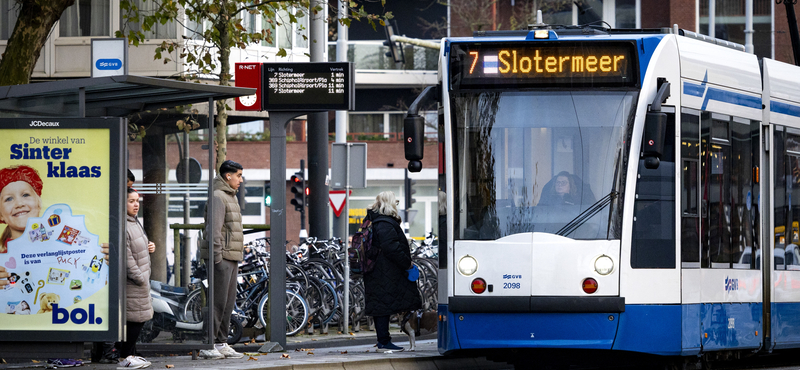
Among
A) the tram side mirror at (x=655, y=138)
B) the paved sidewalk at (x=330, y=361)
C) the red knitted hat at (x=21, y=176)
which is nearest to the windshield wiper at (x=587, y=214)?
the tram side mirror at (x=655, y=138)

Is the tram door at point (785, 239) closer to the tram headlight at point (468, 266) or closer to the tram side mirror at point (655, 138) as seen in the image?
the tram side mirror at point (655, 138)

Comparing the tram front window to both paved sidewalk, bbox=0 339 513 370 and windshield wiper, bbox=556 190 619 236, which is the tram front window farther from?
paved sidewalk, bbox=0 339 513 370

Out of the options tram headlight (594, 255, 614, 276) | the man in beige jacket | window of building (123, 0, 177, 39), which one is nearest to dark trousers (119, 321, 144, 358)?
the man in beige jacket

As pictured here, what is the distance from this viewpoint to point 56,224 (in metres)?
8.84

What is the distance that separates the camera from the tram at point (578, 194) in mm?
8891

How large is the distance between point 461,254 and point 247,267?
5636mm

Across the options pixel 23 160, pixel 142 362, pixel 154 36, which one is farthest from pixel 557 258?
pixel 154 36

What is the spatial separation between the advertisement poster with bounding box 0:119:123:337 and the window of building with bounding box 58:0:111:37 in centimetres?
1166

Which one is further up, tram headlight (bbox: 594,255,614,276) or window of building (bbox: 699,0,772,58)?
window of building (bbox: 699,0,772,58)

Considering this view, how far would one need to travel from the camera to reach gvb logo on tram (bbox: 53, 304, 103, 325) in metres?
8.84

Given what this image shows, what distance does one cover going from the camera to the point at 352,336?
14297mm

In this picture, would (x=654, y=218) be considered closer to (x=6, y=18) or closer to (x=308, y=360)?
(x=308, y=360)

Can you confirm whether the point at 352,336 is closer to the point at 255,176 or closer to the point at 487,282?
the point at 487,282

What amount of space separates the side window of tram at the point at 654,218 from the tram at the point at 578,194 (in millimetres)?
13
